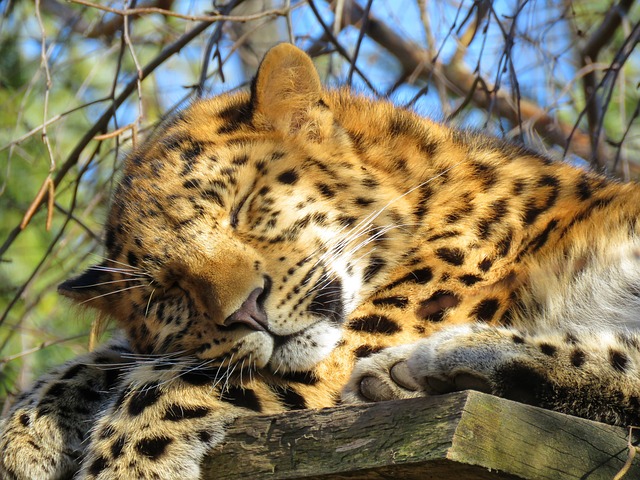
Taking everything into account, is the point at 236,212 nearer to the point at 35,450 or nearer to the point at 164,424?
the point at 164,424

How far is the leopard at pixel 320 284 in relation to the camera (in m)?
2.86

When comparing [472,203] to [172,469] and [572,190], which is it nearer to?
[572,190]

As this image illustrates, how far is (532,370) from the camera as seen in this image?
8.89 feet

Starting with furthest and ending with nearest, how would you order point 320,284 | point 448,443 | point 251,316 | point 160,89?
point 160,89 < point 320,284 < point 251,316 < point 448,443

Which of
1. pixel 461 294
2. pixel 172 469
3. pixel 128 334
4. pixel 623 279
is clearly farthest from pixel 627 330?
pixel 128 334

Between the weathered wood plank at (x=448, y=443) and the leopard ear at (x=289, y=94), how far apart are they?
1639 millimetres

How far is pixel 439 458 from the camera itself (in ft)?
7.43

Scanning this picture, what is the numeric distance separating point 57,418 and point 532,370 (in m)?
1.74

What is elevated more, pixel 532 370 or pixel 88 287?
pixel 88 287

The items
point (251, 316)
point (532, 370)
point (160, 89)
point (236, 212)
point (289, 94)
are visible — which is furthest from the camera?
point (160, 89)

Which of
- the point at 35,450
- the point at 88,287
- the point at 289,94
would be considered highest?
the point at 289,94

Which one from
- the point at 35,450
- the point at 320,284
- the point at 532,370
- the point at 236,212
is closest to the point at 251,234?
the point at 236,212

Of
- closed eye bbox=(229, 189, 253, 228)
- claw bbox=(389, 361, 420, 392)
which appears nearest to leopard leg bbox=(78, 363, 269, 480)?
claw bbox=(389, 361, 420, 392)

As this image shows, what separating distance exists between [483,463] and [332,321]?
1188 millimetres
